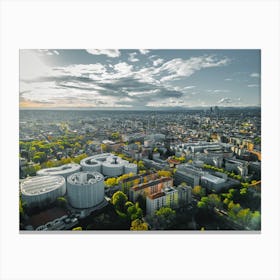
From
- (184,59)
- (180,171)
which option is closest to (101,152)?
(180,171)

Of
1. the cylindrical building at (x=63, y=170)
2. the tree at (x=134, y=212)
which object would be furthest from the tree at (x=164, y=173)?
the cylindrical building at (x=63, y=170)

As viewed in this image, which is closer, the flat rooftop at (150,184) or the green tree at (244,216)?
the green tree at (244,216)


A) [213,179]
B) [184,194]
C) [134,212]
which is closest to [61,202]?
[134,212]

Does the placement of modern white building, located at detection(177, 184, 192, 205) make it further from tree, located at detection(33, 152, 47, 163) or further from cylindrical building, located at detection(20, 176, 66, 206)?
tree, located at detection(33, 152, 47, 163)

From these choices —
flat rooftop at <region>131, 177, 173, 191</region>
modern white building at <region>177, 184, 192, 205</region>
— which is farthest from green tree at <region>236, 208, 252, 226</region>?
flat rooftop at <region>131, 177, 173, 191</region>

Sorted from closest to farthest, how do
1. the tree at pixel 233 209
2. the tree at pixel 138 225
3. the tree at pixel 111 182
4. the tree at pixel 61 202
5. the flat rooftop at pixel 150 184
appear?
1. the tree at pixel 138 225
2. the tree at pixel 233 209
3. the tree at pixel 61 202
4. the flat rooftop at pixel 150 184
5. the tree at pixel 111 182

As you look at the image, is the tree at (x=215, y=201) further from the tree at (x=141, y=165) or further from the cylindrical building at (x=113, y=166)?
the cylindrical building at (x=113, y=166)
